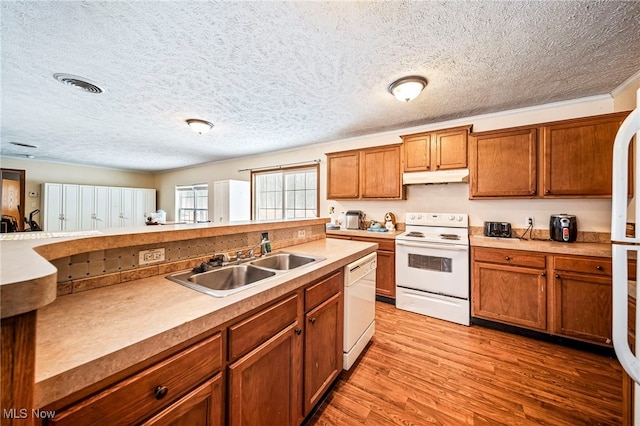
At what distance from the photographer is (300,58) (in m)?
1.91

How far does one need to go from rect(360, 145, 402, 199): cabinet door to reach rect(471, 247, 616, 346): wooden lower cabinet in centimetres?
134

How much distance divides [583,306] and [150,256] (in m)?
3.43

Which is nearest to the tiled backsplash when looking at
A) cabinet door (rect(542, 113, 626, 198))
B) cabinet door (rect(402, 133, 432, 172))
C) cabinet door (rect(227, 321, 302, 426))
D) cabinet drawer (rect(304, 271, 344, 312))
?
cabinet drawer (rect(304, 271, 344, 312))

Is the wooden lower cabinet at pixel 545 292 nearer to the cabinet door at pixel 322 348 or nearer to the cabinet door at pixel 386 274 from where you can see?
the cabinet door at pixel 386 274

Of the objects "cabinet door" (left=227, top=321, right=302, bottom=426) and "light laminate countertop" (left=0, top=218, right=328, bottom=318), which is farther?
"cabinet door" (left=227, top=321, right=302, bottom=426)

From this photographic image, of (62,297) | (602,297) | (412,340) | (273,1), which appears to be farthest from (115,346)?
(602,297)

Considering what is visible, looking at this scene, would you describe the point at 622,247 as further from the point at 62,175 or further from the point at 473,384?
the point at 62,175

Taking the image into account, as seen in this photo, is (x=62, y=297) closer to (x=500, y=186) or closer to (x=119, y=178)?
(x=500, y=186)

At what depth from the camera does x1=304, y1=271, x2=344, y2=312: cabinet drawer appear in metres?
1.39

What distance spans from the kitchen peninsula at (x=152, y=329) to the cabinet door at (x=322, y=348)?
12 millimetres

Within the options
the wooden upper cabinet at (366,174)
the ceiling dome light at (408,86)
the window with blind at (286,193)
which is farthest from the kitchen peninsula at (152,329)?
the window with blind at (286,193)

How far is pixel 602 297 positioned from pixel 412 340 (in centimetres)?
164

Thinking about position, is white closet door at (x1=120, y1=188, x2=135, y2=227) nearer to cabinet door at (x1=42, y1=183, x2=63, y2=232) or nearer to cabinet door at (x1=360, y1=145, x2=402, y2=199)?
cabinet door at (x1=42, y1=183, x2=63, y2=232)

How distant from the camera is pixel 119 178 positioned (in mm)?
6934
